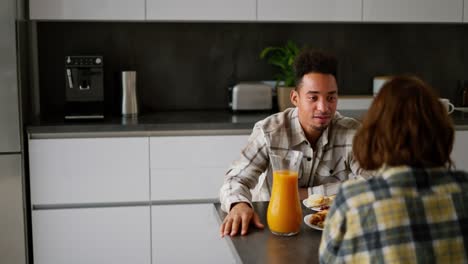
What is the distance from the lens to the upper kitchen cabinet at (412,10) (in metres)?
3.28

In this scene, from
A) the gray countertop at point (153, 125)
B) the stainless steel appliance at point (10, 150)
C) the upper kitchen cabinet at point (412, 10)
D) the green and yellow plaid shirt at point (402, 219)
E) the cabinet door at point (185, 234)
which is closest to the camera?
the green and yellow plaid shirt at point (402, 219)

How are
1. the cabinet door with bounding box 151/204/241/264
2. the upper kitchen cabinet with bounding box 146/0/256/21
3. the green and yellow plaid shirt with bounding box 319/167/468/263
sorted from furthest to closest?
the upper kitchen cabinet with bounding box 146/0/256/21
the cabinet door with bounding box 151/204/241/264
the green and yellow plaid shirt with bounding box 319/167/468/263

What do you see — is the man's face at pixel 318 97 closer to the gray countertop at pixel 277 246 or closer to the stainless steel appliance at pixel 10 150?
the gray countertop at pixel 277 246

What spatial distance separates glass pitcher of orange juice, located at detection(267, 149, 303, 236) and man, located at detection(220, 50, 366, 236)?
0.88 feet

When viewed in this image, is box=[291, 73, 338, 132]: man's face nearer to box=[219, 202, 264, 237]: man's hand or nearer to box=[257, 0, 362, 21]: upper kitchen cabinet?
→ box=[219, 202, 264, 237]: man's hand

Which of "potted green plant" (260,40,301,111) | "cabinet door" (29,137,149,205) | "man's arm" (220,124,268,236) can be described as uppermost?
"potted green plant" (260,40,301,111)

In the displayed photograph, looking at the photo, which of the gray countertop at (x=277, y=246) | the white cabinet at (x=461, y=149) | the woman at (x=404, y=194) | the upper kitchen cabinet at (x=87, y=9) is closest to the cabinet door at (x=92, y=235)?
the upper kitchen cabinet at (x=87, y=9)

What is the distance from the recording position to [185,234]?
119 inches

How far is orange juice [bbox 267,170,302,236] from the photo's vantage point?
1522 mm

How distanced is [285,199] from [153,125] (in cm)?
150

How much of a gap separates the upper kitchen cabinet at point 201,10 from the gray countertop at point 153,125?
512 mm

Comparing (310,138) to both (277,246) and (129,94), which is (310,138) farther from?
(129,94)

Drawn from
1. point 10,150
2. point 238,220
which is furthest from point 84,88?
point 238,220

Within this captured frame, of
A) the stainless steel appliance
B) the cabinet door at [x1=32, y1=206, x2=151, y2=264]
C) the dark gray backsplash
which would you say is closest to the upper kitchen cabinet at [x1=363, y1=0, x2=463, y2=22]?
the dark gray backsplash
